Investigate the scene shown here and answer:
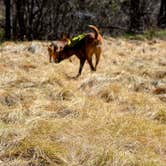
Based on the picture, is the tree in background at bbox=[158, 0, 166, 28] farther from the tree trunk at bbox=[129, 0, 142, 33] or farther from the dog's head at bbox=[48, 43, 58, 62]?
the dog's head at bbox=[48, 43, 58, 62]

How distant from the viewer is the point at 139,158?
5.18 meters

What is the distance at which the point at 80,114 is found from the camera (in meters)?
6.60

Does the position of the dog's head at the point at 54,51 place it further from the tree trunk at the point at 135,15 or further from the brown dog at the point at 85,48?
the tree trunk at the point at 135,15

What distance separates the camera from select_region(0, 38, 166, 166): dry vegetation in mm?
5184

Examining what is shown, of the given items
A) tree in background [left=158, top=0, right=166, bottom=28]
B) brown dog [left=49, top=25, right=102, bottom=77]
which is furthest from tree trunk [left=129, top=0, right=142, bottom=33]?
brown dog [left=49, top=25, right=102, bottom=77]

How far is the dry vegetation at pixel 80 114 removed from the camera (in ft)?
17.0

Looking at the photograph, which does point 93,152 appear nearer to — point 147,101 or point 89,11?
point 147,101

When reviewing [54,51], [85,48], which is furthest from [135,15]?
[85,48]

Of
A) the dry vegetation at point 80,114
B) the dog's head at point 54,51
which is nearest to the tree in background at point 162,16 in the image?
the dry vegetation at point 80,114

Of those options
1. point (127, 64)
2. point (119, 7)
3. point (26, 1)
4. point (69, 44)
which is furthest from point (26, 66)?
point (119, 7)

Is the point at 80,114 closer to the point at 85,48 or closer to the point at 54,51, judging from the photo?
the point at 85,48

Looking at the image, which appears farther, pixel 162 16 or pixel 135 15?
pixel 162 16

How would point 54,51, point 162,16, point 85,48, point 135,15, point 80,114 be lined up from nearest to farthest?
point 80,114
point 85,48
point 54,51
point 135,15
point 162,16

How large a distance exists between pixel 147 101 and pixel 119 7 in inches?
458
